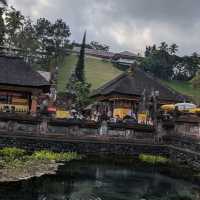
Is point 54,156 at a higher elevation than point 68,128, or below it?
below

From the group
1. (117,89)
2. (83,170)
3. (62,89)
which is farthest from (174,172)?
(62,89)

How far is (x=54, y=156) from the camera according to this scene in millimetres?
29469

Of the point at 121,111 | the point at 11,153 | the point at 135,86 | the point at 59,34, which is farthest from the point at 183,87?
the point at 11,153

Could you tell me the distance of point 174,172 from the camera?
2808cm

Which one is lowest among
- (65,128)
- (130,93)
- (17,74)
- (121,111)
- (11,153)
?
(11,153)

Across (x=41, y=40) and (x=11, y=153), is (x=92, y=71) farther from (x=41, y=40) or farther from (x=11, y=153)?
(x=11, y=153)

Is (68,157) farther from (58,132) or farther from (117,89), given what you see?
→ (117,89)

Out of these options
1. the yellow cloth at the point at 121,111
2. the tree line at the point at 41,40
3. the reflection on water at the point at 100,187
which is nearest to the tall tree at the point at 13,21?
the tree line at the point at 41,40

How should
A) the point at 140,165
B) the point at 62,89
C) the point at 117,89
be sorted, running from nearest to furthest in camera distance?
the point at 140,165, the point at 117,89, the point at 62,89

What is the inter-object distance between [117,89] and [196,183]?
91.2 feet

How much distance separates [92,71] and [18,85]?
71.0 metres

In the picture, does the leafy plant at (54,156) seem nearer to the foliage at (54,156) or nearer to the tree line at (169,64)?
the foliage at (54,156)

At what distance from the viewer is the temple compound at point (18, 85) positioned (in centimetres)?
4172

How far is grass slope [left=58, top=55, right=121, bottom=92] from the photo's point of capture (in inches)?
3939
